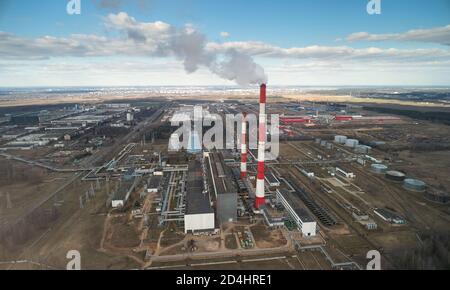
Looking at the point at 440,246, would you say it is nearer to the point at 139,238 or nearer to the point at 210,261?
the point at 210,261

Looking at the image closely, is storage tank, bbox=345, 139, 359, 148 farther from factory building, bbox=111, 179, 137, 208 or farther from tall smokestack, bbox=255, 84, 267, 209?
factory building, bbox=111, 179, 137, 208

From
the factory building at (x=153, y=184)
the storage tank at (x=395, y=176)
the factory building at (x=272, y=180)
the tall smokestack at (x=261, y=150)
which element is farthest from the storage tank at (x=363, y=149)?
the factory building at (x=153, y=184)

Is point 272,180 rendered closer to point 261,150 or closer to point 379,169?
point 261,150

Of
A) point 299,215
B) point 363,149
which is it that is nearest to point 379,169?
point 363,149

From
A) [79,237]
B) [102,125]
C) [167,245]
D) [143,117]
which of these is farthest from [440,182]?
[143,117]
